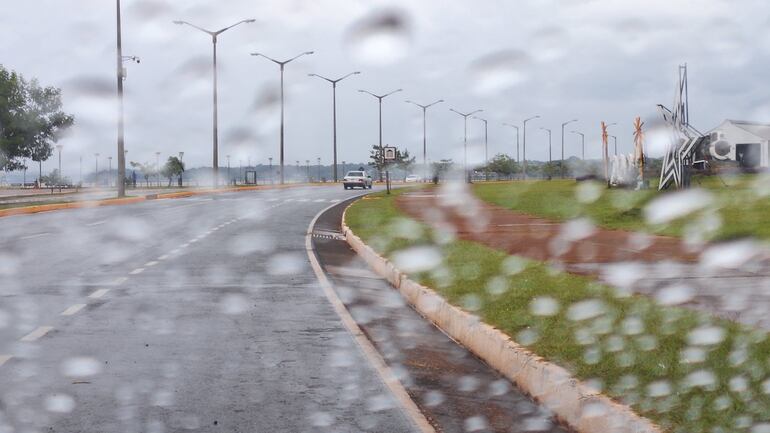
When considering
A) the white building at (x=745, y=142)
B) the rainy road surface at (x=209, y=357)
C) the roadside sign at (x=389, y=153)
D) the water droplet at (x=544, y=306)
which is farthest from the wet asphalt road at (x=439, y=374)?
the white building at (x=745, y=142)

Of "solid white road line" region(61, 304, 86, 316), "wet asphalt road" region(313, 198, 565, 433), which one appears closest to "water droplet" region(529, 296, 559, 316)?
"wet asphalt road" region(313, 198, 565, 433)

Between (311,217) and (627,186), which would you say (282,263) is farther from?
(627,186)

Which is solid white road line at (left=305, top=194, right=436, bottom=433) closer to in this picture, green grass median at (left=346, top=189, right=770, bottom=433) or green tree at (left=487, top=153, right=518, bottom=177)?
green grass median at (left=346, top=189, right=770, bottom=433)

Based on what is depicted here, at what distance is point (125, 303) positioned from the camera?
1273 cm

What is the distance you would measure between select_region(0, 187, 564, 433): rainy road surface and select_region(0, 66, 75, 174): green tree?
6608 centimetres

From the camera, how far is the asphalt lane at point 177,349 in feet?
22.3

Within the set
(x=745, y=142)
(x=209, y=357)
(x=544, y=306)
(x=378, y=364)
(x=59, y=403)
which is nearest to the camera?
(x=59, y=403)

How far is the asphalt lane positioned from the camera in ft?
22.3

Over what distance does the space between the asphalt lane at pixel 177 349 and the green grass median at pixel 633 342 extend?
4.61 ft

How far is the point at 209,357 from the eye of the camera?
9000 millimetres

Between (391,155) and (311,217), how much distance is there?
550 inches

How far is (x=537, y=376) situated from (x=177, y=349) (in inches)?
134

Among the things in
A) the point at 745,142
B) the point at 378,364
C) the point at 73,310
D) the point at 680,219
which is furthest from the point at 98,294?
the point at 745,142

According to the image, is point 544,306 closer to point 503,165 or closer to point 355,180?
point 355,180
